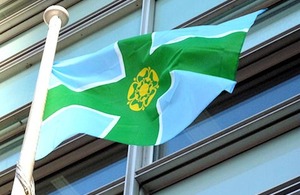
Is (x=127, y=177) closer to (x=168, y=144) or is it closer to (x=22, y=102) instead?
(x=168, y=144)

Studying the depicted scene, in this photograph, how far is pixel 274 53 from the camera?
28.9ft

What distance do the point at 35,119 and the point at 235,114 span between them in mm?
2610

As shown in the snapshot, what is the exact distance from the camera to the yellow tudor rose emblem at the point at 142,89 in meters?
7.34

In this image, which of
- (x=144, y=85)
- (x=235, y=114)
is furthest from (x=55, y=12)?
(x=235, y=114)

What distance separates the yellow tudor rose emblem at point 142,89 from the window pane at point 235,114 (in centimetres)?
118

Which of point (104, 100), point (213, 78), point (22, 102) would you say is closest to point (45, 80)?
point (104, 100)

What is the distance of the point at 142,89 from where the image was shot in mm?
7469

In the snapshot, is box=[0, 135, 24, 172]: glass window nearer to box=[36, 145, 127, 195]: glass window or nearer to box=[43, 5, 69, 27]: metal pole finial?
box=[36, 145, 127, 195]: glass window

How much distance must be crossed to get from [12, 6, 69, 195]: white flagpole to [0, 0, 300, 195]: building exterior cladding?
174cm

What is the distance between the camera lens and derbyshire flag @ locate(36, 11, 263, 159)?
7.05 meters

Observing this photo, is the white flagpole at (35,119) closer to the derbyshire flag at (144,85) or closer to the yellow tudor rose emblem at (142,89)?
the derbyshire flag at (144,85)

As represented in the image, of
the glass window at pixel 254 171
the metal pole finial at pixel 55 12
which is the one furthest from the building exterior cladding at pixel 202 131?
the metal pole finial at pixel 55 12

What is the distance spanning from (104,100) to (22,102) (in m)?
3.69

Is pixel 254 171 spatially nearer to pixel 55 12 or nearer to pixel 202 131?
Answer: pixel 202 131
